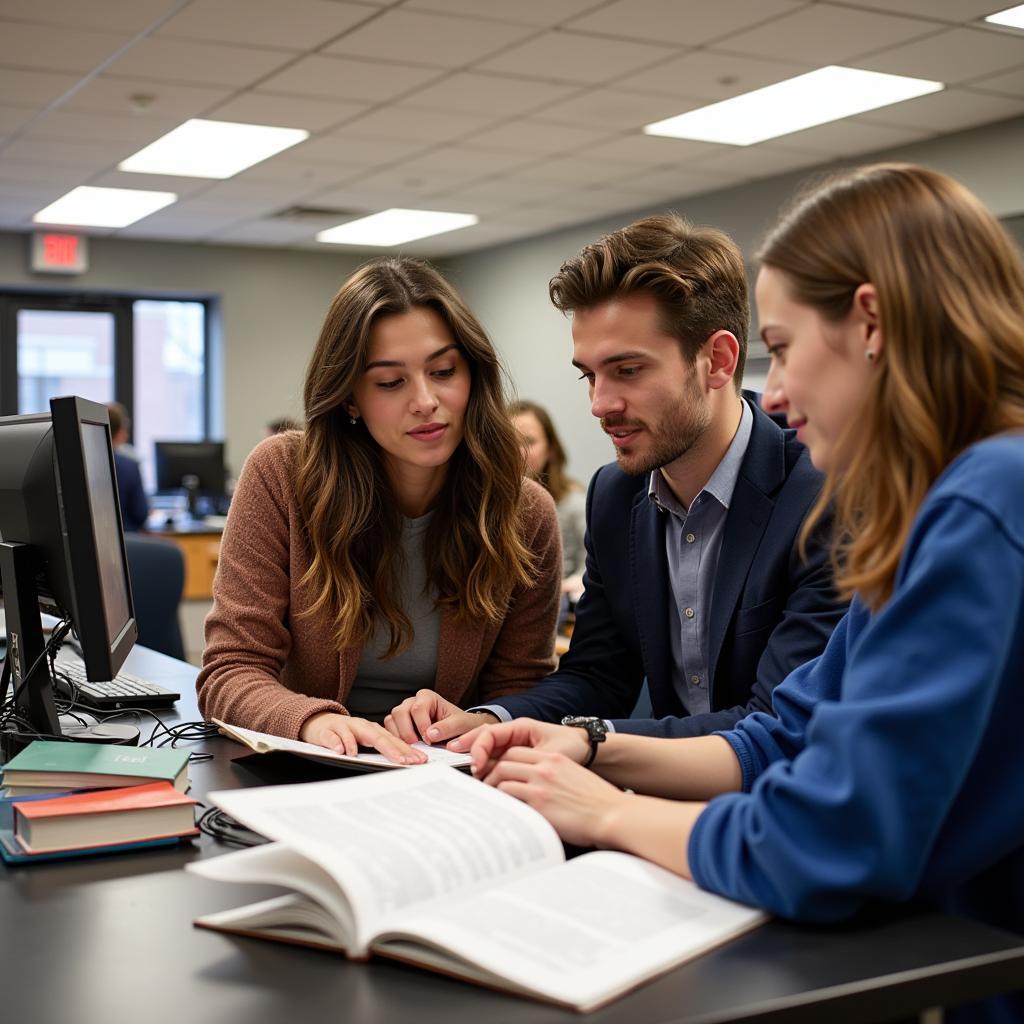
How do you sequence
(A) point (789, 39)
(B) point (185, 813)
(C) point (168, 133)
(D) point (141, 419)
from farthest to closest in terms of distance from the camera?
(D) point (141, 419) → (C) point (168, 133) → (A) point (789, 39) → (B) point (185, 813)

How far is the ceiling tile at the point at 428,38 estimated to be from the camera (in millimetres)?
4516

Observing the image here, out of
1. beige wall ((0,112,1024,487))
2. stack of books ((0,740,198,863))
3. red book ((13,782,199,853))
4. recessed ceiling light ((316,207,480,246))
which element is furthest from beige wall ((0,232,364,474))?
red book ((13,782,199,853))

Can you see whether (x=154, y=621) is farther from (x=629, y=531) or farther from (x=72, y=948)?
(x=72, y=948)

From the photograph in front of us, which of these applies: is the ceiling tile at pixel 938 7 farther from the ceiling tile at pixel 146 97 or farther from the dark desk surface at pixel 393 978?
the dark desk surface at pixel 393 978

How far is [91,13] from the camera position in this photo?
441cm

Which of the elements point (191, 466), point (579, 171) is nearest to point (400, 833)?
point (579, 171)

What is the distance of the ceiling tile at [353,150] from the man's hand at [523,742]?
5.31 meters

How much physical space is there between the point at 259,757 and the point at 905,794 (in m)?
0.94

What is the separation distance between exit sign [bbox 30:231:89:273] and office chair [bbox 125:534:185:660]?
6147 millimetres

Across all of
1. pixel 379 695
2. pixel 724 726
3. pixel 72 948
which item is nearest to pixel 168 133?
pixel 379 695

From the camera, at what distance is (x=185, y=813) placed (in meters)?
1.26

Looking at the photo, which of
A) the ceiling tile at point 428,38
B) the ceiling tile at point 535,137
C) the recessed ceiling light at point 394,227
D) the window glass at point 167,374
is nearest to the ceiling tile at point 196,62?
the ceiling tile at point 428,38

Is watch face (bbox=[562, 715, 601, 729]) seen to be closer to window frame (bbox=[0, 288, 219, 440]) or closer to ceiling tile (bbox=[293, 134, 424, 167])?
ceiling tile (bbox=[293, 134, 424, 167])

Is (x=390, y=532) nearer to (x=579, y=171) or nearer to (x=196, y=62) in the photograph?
(x=196, y=62)
